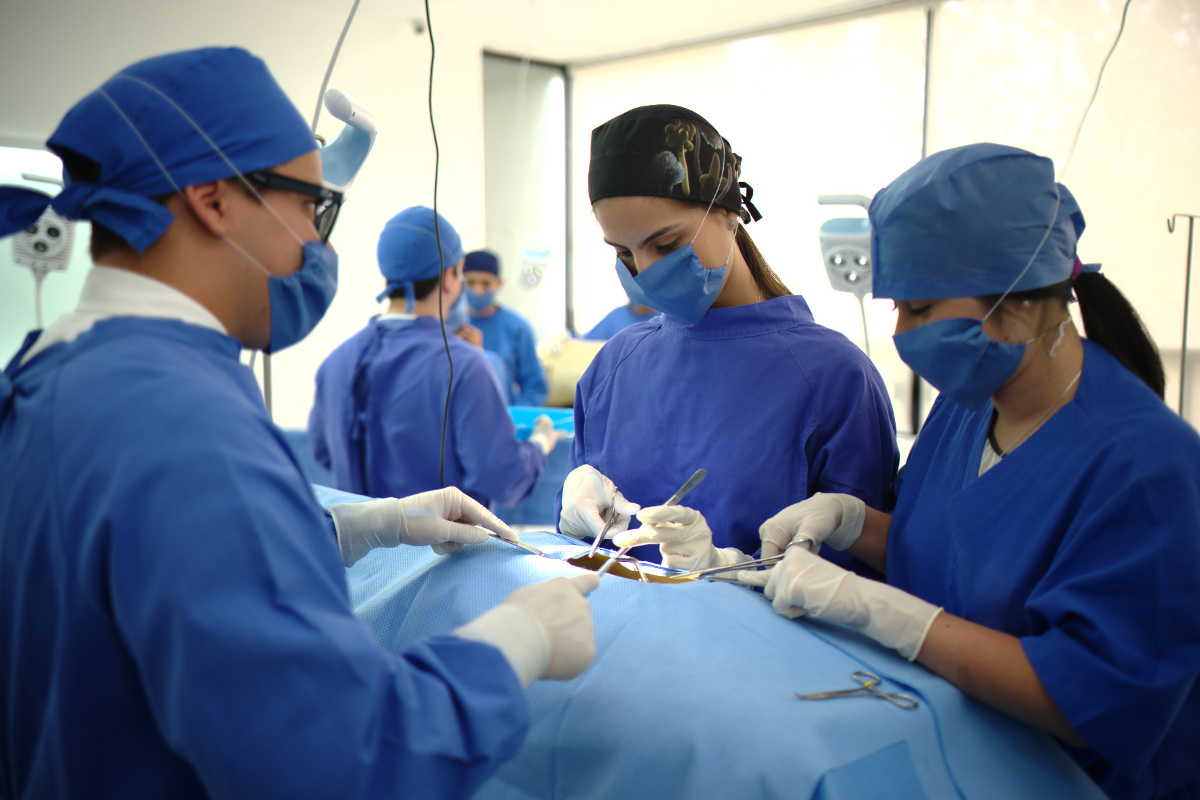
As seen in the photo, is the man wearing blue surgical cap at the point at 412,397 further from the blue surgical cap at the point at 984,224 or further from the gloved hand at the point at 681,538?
the blue surgical cap at the point at 984,224

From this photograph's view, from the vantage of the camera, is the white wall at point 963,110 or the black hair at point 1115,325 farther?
the white wall at point 963,110

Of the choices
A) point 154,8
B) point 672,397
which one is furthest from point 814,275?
point 154,8

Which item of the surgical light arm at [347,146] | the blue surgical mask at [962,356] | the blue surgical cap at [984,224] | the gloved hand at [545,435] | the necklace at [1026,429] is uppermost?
the surgical light arm at [347,146]

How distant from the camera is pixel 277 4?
206 inches

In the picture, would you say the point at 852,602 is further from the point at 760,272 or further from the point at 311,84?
the point at 311,84

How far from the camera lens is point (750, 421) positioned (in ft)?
5.18

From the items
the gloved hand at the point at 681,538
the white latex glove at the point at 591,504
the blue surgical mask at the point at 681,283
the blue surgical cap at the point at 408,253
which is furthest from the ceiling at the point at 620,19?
the gloved hand at the point at 681,538

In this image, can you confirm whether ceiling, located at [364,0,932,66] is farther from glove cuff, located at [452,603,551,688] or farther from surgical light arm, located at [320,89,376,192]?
glove cuff, located at [452,603,551,688]

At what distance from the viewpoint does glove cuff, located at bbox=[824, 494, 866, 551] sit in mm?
1430

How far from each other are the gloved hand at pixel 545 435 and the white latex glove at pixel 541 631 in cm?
230

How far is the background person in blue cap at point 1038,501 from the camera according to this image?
0.96 meters

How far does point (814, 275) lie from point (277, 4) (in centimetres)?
399

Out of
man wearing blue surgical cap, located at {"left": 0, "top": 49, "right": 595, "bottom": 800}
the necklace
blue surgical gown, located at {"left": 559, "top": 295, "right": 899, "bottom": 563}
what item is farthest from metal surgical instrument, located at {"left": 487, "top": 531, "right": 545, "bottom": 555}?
the necklace

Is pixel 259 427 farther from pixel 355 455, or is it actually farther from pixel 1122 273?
pixel 1122 273
